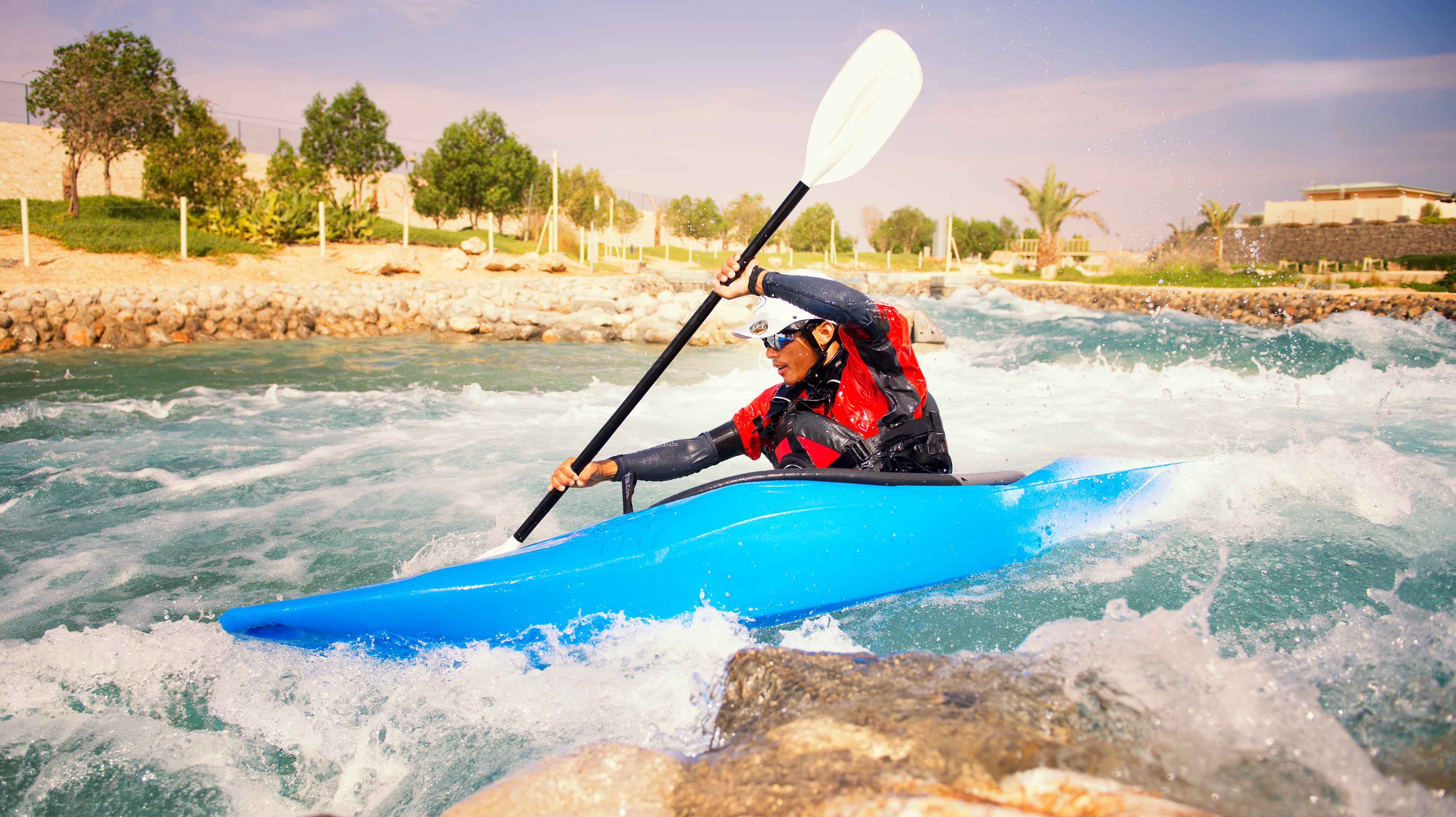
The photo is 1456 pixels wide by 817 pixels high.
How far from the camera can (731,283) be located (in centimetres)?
262

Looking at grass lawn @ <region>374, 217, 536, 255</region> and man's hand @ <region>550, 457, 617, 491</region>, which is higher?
grass lawn @ <region>374, 217, 536, 255</region>

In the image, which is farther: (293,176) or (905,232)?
(905,232)

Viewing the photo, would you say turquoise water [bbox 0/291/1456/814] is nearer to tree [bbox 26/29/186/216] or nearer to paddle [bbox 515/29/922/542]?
paddle [bbox 515/29/922/542]

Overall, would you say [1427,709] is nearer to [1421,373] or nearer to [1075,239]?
[1421,373]

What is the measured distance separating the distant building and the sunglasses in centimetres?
2382

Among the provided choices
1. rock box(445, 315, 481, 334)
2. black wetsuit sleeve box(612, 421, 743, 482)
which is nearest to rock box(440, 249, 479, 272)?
rock box(445, 315, 481, 334)

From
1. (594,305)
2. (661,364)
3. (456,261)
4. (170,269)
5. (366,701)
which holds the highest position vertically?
(456,261)

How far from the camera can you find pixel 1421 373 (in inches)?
330

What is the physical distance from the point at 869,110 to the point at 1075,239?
28.4 m

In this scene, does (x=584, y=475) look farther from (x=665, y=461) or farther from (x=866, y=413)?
(x=866, y=413)

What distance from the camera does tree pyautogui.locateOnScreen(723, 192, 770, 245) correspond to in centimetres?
3534

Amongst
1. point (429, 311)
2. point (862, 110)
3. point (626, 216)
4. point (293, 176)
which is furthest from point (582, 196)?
point (862, 110)

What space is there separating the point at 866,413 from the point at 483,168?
25.7m

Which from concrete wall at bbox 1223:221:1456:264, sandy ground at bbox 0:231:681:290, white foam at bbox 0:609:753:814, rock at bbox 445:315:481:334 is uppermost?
concrete wall at bbox 1223:221:1456:264
